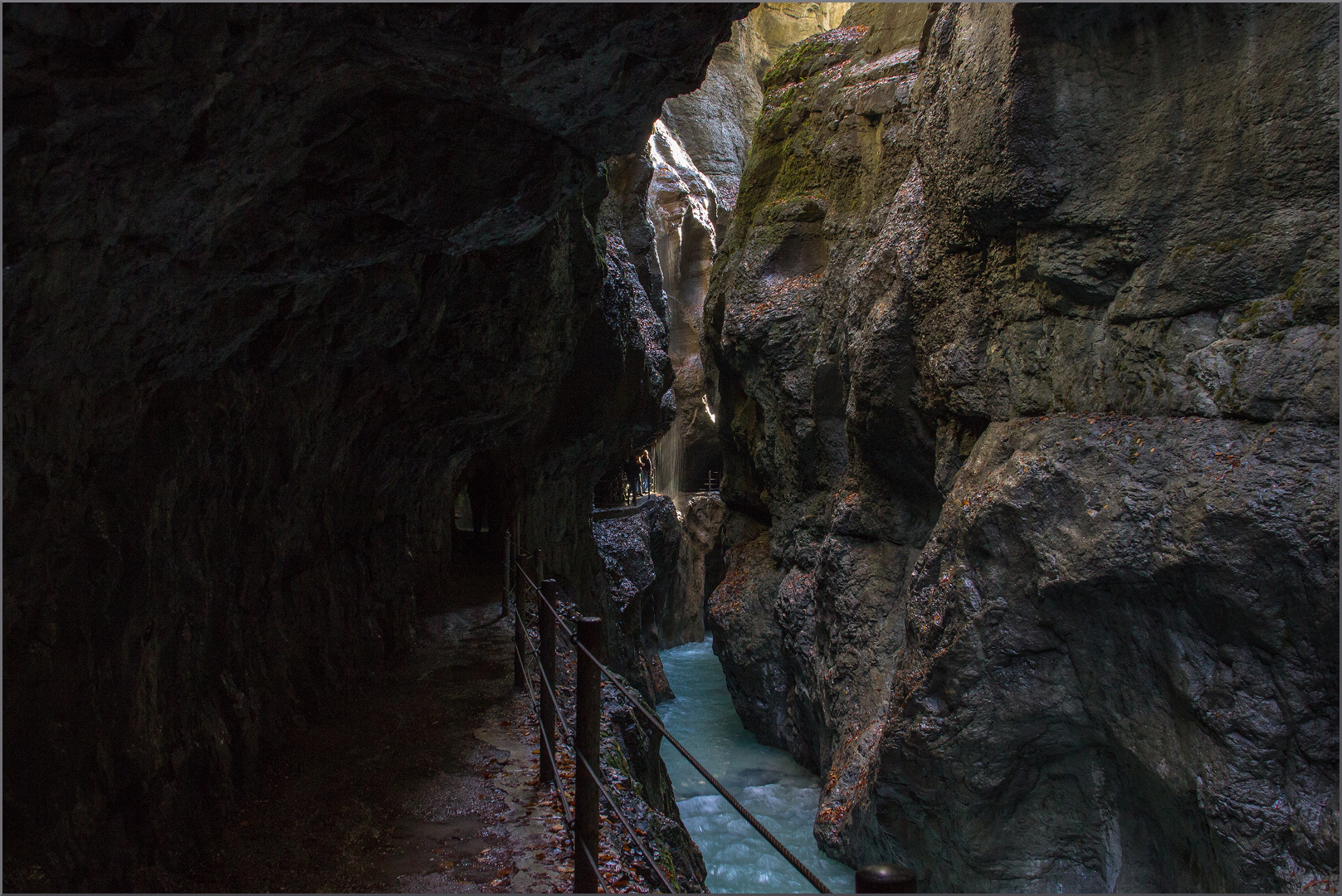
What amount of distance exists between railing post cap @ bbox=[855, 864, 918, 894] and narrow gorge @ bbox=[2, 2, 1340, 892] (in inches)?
102

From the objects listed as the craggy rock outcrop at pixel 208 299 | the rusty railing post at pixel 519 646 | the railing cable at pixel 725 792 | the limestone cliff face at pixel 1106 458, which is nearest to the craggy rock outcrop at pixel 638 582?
the limestone cliff face at pixel 1106 458

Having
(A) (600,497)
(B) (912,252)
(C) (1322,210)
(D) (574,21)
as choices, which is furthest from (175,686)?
(A) (600,497)

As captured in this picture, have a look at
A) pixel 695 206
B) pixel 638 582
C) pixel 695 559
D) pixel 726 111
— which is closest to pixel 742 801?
pixel 638 582

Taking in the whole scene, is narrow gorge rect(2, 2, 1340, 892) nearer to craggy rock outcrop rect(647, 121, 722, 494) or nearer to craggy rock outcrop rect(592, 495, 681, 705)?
craggy rock outcrop rect(592, 495, 681, 705)

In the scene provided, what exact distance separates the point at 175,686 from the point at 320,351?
2334 mm

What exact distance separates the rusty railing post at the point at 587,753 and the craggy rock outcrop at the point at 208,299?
6.21ft

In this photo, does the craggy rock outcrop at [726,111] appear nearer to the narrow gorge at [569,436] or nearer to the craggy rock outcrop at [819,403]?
the craggy rock outcrop at [819,403]

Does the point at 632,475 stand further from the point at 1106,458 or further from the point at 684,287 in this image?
the point at 1106,458

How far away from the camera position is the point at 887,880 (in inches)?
62.1

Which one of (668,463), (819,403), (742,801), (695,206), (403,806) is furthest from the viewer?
(668,463)

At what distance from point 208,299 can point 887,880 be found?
3669 millimetres

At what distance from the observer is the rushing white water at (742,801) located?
1043 cm

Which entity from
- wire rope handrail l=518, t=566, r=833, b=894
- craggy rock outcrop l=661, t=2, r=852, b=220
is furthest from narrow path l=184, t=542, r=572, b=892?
craggy rock outcrop l=661, t=2, r=852, b=220

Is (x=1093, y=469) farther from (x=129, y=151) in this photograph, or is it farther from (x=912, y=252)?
(x=129, y=151)
